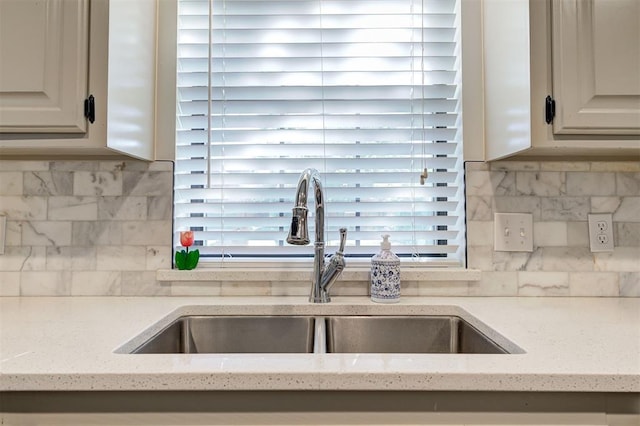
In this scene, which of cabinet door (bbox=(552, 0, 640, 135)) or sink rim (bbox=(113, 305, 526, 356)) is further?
cabinet door (bbox=(552, 0, 640, 135))

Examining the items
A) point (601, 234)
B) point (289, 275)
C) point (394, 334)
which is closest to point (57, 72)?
point (289, 275)

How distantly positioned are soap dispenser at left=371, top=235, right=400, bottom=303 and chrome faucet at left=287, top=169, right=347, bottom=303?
0.13 m

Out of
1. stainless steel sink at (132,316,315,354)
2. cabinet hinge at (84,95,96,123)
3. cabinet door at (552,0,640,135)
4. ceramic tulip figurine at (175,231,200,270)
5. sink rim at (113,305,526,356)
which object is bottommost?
stainless steel sink at (132,316,315,354)

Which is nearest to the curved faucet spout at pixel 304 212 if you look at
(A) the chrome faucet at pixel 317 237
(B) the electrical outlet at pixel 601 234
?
(A) the chrome faucet at pixel 317 237

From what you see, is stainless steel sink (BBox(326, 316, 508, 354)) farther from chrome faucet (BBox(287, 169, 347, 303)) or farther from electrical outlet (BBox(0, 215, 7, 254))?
electrical outlet (BBox(0, 215, 7, 254))

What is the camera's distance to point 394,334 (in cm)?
107

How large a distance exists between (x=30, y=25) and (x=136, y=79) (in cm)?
26

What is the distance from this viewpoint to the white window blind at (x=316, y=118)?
1301 millimetres

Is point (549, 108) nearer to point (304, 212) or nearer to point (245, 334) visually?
point (304, 212)

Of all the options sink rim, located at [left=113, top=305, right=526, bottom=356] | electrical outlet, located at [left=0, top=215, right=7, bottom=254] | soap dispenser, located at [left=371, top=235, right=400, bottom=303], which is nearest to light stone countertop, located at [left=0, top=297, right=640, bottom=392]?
sink rim, located at [left=113, top=305, right=526, bottom=356]

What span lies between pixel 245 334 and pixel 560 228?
105 centimetres

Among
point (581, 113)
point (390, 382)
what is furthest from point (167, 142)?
point (581, 113)

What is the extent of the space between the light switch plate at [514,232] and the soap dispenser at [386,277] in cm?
37

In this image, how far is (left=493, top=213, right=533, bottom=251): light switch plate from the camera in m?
1.21
